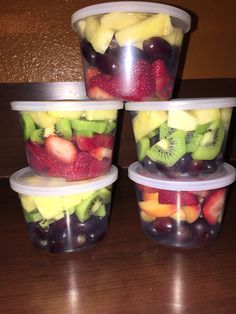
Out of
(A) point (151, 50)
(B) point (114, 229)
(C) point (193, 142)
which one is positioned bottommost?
(B) point (114, 229)

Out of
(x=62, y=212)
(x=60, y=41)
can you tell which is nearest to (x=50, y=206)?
(x=62, y=212)

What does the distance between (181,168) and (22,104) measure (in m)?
0.41

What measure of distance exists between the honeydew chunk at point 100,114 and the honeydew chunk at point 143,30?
0.17 m

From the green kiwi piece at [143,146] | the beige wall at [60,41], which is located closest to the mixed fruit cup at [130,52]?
the green kiwi piece at [143,146]

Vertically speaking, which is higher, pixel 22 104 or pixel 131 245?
pixel 22 104

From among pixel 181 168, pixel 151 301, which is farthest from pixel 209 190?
pixel 151 301

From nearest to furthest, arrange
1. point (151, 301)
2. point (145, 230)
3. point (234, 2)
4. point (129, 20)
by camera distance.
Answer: point (151, 301) → point (129, 20) → point (145, 230) → point (234, 2)

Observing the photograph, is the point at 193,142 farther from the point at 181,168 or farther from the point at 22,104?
the point at 22,104

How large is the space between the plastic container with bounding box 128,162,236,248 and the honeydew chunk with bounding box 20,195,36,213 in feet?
0.88

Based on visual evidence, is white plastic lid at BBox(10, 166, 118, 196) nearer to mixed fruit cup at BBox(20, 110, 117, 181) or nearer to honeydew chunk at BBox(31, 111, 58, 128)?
mixed fruit cup at BBox(20, 110, 117, 181)

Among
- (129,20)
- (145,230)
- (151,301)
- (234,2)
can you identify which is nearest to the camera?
(151,301)

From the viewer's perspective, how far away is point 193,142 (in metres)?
0.78

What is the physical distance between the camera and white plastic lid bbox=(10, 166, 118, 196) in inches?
30.1

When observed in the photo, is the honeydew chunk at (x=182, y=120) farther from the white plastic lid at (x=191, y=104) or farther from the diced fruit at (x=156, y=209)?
the diced fruit at (x=156, y=209)
